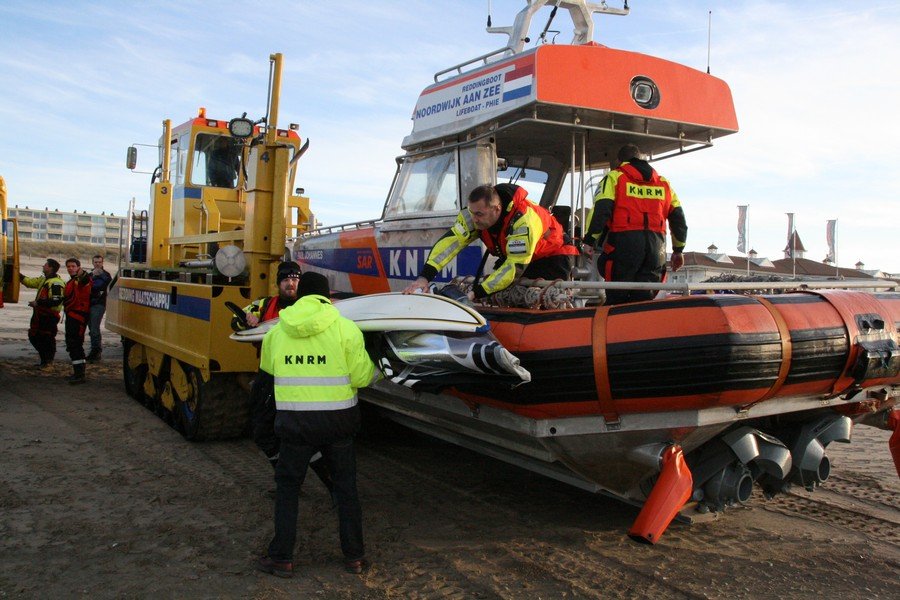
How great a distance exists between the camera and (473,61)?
5.39 meters

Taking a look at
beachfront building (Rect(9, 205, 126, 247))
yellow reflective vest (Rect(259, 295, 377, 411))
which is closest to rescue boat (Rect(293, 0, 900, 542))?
yellow reflective vest (Rect(259, 295, 377, 411))

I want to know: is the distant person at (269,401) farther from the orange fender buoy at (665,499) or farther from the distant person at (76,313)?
the distant person at (76,313)

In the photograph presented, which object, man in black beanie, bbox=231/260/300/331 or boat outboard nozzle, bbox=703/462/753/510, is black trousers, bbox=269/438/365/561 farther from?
boat outboard nozzle, bbox=703/462/753/510

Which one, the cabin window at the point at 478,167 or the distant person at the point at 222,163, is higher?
the distant person at the point at 222,163

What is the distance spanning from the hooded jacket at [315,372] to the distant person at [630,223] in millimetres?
1767

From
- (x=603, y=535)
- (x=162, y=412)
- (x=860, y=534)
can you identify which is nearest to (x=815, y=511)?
(x=860, y=534)

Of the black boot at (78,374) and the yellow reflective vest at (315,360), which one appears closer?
the yellow reflective vest at (315,360)

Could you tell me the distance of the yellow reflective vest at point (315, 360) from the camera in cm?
376

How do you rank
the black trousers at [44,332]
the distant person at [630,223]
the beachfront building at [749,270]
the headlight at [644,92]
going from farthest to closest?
1. the black trousers at [44,332]
2. the beachfront building at [749,270]
3. the headlight at [644,92]
4. the distant person at [630,223]

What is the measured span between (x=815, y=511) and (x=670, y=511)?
204 centimetres

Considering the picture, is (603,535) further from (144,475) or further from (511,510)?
(144,475)

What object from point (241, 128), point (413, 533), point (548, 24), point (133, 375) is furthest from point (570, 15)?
point (133, 375)

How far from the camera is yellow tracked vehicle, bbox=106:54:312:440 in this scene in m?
6.26

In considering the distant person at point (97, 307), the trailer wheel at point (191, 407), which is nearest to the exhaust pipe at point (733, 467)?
the trailer wheel at point (191, 407)
